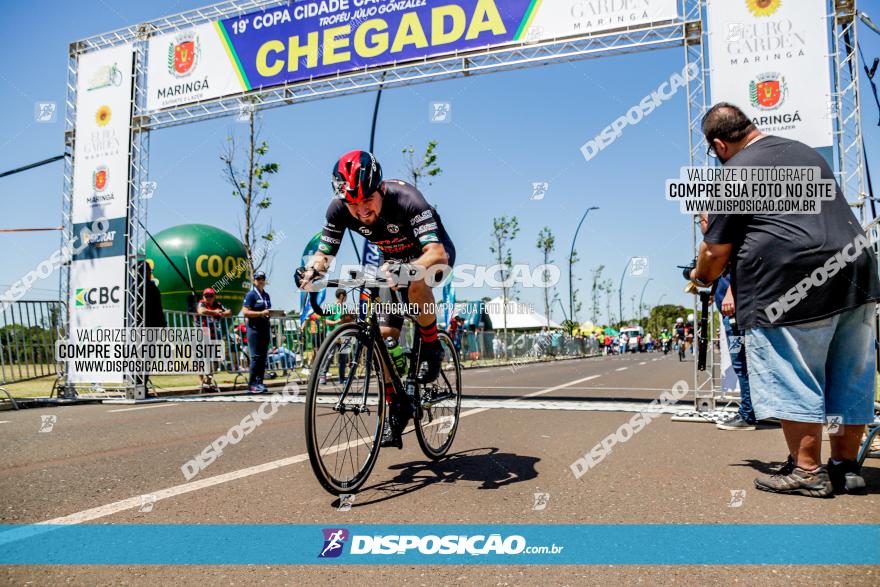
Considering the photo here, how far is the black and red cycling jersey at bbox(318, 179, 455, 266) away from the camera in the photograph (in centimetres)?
394

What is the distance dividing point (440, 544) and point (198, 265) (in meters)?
22.9

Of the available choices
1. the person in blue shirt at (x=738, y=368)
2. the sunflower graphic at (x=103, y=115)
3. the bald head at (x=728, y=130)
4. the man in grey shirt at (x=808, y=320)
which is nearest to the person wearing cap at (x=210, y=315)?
the sunflower graphic at (x=103, y=115)

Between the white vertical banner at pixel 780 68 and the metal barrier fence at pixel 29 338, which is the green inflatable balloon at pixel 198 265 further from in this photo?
the white vertical banner at pixel 780 68

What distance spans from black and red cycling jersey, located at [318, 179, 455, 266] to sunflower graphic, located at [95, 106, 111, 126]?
9.80 meters

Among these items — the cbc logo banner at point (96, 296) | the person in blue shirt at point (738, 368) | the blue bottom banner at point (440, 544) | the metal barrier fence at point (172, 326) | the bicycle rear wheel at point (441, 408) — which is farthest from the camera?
the cbc logo banner at point (96, 296)

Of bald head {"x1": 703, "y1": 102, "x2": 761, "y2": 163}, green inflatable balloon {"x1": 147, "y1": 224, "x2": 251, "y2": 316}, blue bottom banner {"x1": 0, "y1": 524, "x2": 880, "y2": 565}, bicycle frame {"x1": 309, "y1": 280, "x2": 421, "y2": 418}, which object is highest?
green inflatable balloon {"x1": 147, "y1": 224, "x2": 251, "y2": 316}

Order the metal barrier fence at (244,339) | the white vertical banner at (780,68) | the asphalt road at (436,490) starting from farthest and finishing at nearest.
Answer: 1. the metal barrier fence at (244,339)
2. the white vertical banner at (780,68)
3. the asphalt road at (436,490)

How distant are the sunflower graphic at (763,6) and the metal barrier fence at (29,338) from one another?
1151 cm

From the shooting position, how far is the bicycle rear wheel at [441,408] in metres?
4.40

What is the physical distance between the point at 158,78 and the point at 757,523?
12725mm

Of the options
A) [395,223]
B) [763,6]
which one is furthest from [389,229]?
[763,6]

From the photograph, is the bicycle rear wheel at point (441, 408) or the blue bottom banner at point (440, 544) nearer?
the blue bottom banner at point (440, 544)

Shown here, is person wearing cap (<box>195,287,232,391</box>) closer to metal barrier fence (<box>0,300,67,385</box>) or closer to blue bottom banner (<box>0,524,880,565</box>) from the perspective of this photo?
metal barrier fence (<box>0,300,67,385</box>)

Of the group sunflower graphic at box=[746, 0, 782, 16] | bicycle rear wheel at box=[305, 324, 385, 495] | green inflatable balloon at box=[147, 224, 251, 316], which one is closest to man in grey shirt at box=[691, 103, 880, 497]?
bicycle rear wheel at box=[305, 324, 385, 495]
